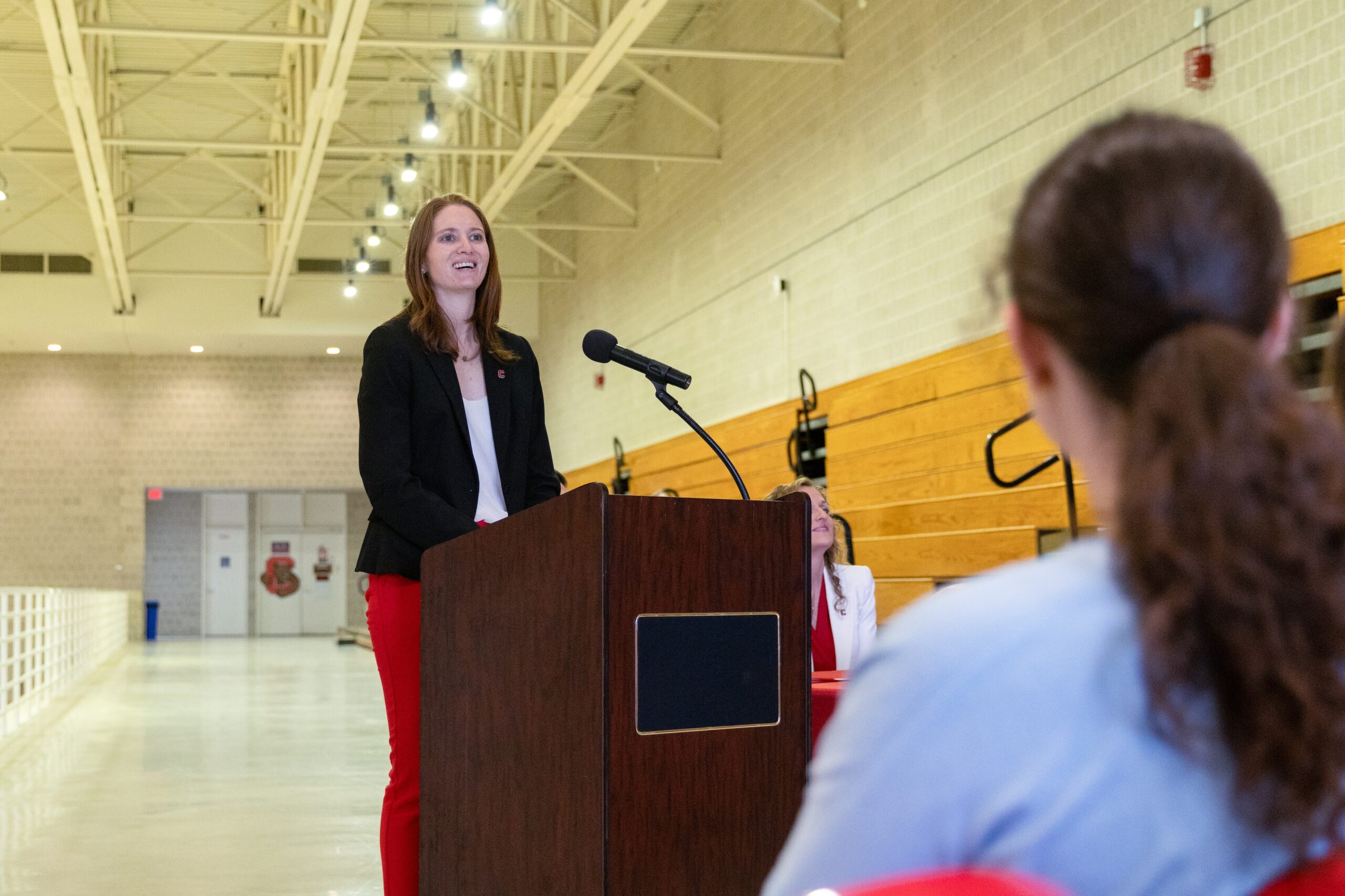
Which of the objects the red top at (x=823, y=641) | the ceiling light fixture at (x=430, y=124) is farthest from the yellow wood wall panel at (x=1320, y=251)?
the ceiling light fixture at (x=430, y=124)

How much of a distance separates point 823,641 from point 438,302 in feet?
7.26

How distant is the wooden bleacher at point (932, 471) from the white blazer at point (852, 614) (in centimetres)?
152

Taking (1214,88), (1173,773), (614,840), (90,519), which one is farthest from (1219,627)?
(90,519)

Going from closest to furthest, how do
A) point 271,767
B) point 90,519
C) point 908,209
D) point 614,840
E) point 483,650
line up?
point 614,840 < point 483,650 < point 271,767 < point 908,209 < point 90,519

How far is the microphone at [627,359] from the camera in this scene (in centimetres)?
216

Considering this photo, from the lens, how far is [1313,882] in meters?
0.56

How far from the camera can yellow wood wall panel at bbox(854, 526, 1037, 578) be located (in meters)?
6.46

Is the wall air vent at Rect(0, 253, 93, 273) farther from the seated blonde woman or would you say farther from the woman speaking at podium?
the woman speaking at podium

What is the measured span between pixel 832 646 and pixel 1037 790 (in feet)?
11.8

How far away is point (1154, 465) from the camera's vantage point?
Answer: 559 mm

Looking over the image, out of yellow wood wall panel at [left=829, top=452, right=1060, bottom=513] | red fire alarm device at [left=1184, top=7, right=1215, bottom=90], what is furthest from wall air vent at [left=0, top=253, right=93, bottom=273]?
red fire alarm device at [left=1184, top=7, right=1215, bottom=90]

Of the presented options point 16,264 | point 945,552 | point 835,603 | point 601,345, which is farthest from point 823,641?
point 16,264

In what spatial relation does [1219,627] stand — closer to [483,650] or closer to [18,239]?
[483,650]

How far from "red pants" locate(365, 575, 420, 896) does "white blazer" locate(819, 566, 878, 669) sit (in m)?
2.16
